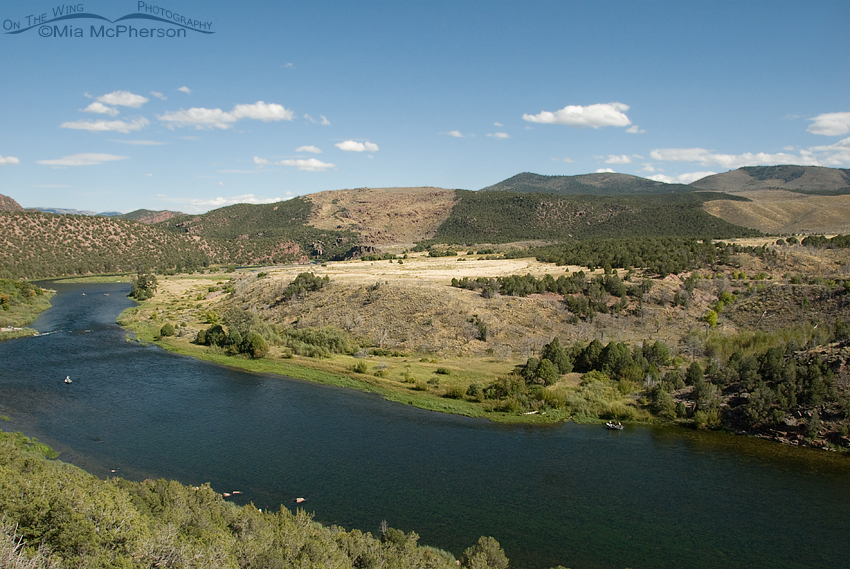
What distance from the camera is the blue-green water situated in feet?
76.5

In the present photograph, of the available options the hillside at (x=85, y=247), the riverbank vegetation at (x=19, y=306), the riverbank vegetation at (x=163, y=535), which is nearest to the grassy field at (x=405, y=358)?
the riverbank vegetation at (x=19, y=306)

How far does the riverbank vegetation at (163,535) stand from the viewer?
1368cm

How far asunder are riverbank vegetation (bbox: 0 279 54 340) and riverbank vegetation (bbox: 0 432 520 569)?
50.9m

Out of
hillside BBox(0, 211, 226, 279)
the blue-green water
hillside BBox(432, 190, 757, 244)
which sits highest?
hillside BBox(432, 190, 757, 244)

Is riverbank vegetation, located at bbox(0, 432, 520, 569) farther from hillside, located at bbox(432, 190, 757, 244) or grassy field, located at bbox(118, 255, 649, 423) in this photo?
hillside, located at bbox(432, 190, 757, 244)

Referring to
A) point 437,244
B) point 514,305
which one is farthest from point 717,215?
point 514,305

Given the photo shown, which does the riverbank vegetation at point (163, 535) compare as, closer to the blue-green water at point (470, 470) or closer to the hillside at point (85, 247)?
the blue-green water at point (470, 470)

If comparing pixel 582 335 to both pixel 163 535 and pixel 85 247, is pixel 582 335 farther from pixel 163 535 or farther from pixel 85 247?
pixel 85 247

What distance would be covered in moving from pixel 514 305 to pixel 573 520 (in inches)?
1401

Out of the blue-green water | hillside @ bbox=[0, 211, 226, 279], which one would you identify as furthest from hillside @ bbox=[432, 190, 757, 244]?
the blue-green water

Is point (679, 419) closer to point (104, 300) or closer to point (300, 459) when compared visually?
point (300, 459)

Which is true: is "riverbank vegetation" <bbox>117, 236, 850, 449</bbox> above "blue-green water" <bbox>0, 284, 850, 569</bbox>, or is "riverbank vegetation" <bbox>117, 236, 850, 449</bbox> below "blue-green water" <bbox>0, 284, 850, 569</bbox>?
above

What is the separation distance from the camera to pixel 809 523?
2439cm

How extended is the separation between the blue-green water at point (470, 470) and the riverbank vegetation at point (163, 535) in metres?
4.60
